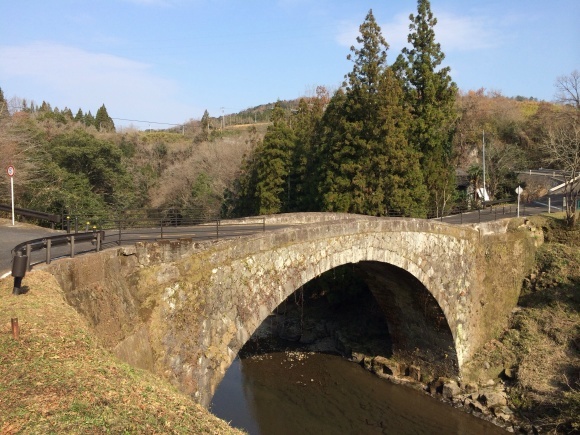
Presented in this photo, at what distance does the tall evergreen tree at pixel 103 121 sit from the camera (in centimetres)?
8550

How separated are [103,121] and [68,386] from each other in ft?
295

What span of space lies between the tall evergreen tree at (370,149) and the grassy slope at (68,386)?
2007 cm

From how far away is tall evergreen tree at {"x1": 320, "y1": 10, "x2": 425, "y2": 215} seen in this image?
2525cm

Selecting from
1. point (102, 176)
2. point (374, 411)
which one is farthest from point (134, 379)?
point (102, 176)

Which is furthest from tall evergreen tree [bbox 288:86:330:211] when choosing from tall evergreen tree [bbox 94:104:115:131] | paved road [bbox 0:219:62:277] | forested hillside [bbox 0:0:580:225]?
tall evergreen tree [bbox 94:104:115:131]

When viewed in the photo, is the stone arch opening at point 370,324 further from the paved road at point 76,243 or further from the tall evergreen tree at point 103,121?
the tall evergreen tree at point 103,121

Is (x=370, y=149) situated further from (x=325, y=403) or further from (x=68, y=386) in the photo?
(x=68, y=386)

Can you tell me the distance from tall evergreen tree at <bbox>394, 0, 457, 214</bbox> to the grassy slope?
1006 inches

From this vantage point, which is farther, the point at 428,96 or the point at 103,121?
the point at 103,121

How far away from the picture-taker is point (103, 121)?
86.1 meters

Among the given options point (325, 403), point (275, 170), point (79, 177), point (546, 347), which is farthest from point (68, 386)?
point (79, 177)

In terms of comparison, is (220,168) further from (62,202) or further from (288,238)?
(288,238)

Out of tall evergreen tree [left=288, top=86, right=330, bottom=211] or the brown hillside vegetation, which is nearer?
the brown hillside vegetation

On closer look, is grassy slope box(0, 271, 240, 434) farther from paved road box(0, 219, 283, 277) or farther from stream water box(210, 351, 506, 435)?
stream water box(210, 351, 506, 435)
